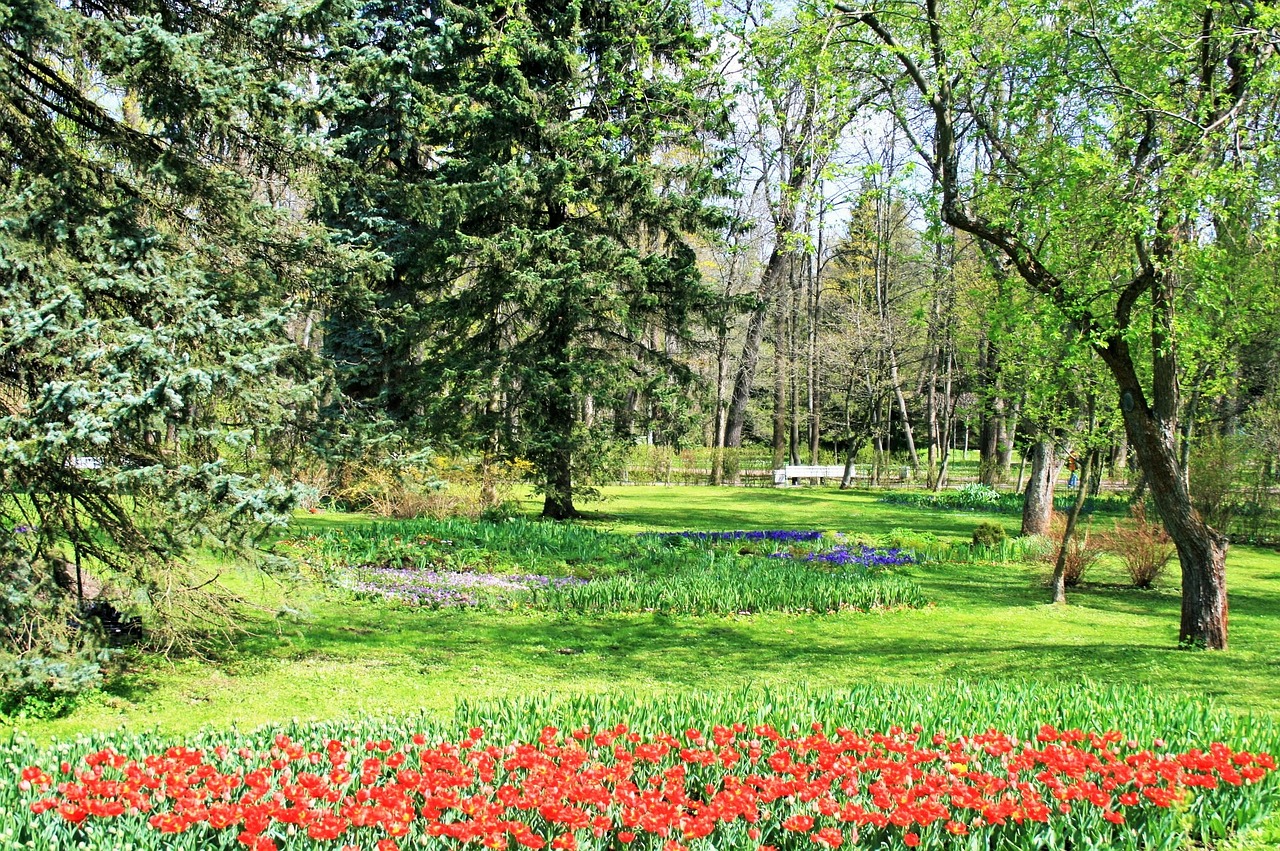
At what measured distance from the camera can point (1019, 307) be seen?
895 cm

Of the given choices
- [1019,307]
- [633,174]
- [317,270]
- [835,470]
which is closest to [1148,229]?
[1019,307]

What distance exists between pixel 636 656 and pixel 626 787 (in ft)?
13.2

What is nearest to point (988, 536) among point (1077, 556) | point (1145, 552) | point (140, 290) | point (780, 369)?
point (1077, 556)

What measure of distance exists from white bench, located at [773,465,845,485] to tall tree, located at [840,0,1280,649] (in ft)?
70.2

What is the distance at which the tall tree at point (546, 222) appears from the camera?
1551 cm

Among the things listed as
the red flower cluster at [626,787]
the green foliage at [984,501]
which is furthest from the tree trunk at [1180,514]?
the green foliage at [984,501]

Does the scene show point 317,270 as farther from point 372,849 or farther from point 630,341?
point 630,341

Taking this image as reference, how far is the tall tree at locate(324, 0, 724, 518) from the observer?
1551 cm

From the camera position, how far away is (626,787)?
3398 mm

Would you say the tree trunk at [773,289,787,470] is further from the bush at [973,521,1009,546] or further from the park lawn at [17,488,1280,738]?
the park lawn at [17,488,1280,738]

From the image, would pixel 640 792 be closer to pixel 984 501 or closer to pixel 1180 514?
pixel 1180 514

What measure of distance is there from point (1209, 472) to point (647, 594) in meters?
13.2

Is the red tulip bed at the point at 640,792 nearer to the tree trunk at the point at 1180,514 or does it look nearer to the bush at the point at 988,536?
the tree trunk at the point at 1180,514

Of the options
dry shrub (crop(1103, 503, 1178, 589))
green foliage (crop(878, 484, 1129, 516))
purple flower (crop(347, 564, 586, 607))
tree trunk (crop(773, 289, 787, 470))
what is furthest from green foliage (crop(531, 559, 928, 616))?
tree trunk (crop(773, 289, 787, 470))
